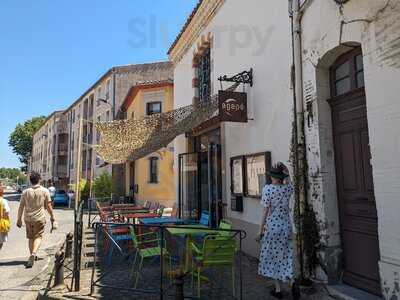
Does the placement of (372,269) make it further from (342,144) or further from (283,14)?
(283,14)

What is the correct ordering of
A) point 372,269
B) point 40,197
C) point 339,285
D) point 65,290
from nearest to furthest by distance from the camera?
point 372,269
point 339,285
point 65,290
point 40,197

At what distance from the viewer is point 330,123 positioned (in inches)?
193

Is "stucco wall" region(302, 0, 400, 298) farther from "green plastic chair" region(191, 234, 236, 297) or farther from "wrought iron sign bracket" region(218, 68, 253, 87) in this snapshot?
"wrought iron sign bracket" region(218, 68, 253, 87)

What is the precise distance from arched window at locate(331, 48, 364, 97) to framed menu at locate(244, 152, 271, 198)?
1825mm

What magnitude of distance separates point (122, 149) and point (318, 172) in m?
5.48

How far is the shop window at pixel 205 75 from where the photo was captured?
9812 mm

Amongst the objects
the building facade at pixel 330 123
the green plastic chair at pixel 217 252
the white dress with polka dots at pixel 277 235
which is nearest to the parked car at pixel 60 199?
the building facade at pixel 330 123

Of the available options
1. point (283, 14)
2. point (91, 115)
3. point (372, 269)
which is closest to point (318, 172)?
point (372, 269)

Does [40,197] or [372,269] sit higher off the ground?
[40,197]

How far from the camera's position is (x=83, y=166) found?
3459 cm

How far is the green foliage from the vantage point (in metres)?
22.1

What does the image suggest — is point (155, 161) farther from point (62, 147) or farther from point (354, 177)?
point (62, 147)

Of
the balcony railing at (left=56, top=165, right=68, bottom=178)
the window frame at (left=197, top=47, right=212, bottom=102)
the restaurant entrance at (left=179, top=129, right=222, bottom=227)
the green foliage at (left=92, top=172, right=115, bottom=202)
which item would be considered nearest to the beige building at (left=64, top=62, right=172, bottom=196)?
the green foliage at (left=92, top=172, right=115, bottom=202)

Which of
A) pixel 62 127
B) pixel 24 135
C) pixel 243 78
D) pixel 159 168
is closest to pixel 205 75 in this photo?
pixel 243 78
